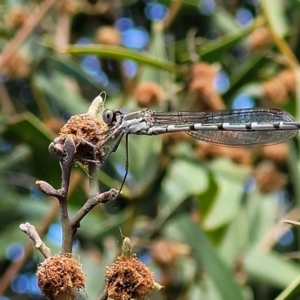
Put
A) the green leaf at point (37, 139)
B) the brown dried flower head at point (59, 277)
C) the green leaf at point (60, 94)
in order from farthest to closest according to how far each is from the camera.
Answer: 1. the green leaf at point (60, 94)
2. the green leaf at point (37, 139)
3. the brown dried flower head at point (59, 277)

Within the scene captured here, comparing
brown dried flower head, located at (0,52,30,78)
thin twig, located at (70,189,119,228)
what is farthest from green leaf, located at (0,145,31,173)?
thin twig, located at (70,189,119,228)

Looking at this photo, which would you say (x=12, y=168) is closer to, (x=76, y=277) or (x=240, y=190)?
(x=240, y=190)

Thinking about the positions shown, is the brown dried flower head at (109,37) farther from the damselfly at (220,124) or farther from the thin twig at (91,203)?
the thin twig at (91,203)

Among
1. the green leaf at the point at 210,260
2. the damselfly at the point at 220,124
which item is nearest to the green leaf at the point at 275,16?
the damselfly at the point at 220,124

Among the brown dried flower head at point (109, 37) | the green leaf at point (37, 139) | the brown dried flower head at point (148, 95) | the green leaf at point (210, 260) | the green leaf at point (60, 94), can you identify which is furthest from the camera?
the brown dried flower head at point (109, 37)

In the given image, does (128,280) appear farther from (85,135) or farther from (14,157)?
(14,157)

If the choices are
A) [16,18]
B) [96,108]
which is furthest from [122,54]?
[96,108]

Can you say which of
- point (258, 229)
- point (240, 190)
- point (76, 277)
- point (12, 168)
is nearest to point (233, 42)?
point (240, 190)
